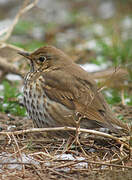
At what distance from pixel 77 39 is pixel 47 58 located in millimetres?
4930

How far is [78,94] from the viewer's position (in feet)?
15.2

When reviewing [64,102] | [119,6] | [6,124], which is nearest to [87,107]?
[64,102]

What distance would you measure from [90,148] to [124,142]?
1.22 ft

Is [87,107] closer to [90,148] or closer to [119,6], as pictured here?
[90,148]

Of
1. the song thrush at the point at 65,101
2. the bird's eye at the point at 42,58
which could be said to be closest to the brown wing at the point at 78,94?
the song thrush at the point at 65,101

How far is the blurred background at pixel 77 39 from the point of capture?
611 cm

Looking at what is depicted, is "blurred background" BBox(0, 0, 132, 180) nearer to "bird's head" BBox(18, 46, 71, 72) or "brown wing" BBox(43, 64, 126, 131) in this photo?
"brown wing" BBox(43, 64, 126, 131)

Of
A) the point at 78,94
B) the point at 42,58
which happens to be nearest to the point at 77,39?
the point at 42,58

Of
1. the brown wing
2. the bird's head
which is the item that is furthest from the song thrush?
the bird's head

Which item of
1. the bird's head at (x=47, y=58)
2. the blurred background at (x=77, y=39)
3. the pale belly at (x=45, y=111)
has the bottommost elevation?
the pale belly at (x=45, y=111)

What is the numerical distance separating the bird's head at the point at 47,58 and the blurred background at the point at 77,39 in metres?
0.61

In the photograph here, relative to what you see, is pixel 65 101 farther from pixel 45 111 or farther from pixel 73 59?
pixel 73 59

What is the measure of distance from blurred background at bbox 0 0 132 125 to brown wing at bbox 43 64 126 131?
0.18m

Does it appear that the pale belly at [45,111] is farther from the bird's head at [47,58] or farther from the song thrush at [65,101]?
the bird's head at [47,58]
